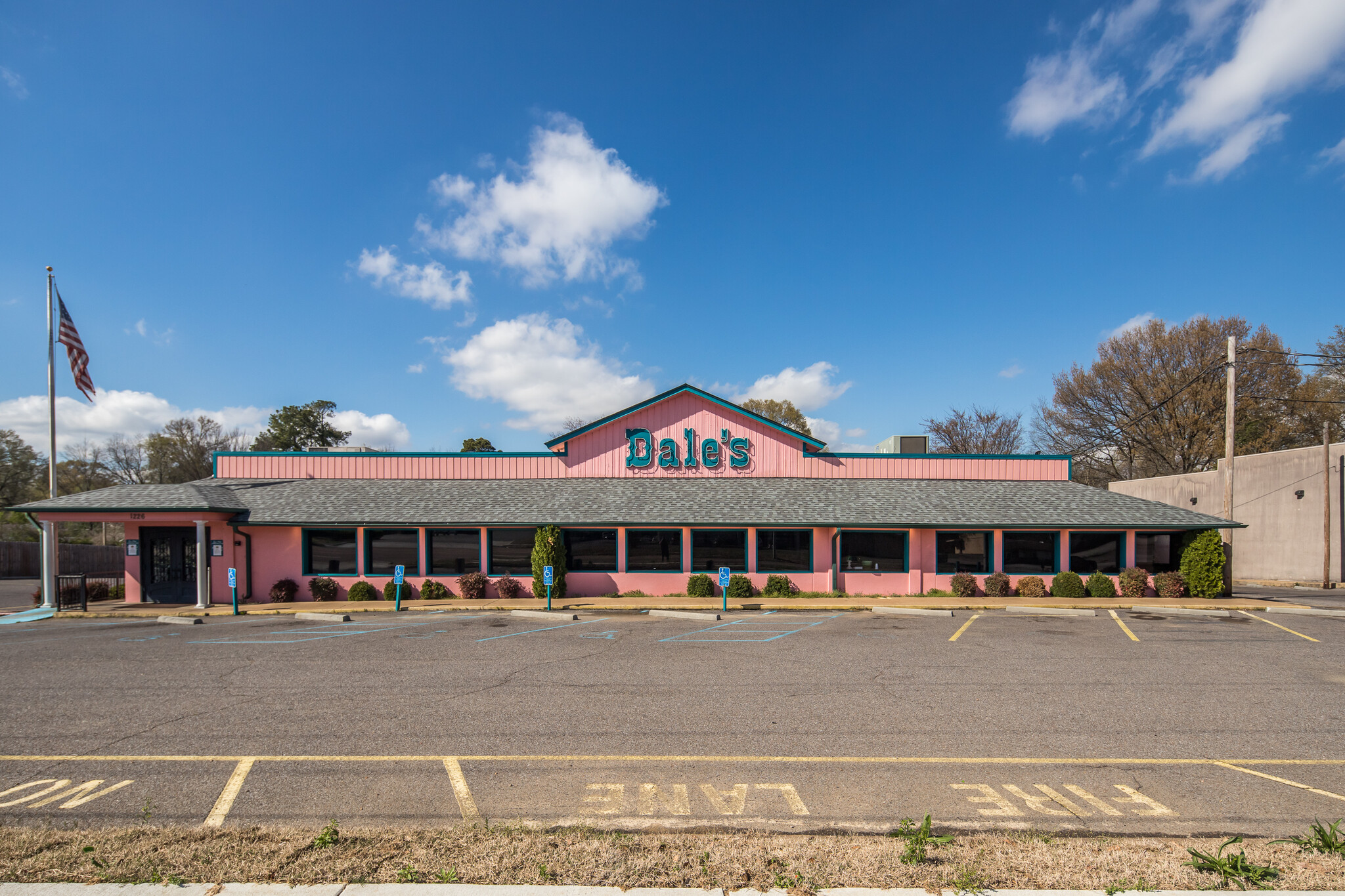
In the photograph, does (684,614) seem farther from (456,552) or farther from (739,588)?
(456,552)

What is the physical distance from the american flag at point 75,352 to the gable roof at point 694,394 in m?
15.8

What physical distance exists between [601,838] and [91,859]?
150 inches

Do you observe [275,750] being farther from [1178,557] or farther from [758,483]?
[1178,557]

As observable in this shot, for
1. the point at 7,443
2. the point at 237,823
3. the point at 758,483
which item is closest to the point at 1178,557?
the point at 758,483

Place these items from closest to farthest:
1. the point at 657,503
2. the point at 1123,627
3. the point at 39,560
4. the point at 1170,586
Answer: the point at 1123,627
the point at 1170,586
the point at 657,503
the point at 39,560

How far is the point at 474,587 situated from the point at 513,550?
1764 millimetres

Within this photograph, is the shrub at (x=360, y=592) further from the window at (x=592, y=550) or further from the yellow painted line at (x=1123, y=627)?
the yellow painted line at (x=1123, y=627)

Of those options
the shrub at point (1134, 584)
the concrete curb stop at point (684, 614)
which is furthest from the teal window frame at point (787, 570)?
the shrub at point (1134, 584)

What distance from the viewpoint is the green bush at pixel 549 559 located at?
69.8ft

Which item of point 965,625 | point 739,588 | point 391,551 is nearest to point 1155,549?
point 965,625

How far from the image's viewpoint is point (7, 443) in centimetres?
5084

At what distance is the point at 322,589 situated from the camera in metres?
21.5

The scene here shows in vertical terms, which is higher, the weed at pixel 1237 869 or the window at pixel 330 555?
the weed at pixel 1237 869

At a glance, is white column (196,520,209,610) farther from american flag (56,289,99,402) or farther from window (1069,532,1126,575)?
window (1069,532,1126,575)
